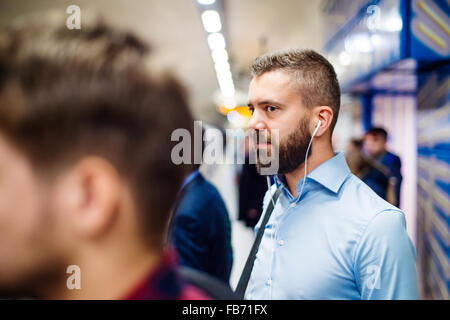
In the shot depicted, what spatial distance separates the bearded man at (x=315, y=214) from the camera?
25.5 inches

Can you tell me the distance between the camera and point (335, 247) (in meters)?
0.69

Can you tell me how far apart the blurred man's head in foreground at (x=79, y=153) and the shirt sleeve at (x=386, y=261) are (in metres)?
0.45

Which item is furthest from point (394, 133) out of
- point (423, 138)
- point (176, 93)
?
point (176, 93)

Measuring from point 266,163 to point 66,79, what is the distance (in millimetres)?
513

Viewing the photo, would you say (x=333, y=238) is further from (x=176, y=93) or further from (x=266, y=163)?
(x=176, y=93)

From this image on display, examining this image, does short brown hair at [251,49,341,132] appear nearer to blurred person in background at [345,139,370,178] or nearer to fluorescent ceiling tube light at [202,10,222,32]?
blurred person in background at [345,139,370,178]

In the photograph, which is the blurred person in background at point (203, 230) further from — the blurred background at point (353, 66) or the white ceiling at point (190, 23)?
the white ceiling at point (190, 23)

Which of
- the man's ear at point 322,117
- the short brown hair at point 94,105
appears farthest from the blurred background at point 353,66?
the short brown hair at point 94,105

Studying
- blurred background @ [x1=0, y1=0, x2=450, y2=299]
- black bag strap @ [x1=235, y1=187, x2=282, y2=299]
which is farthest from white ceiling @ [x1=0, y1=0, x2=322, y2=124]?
black bag strap @ [x1=235, y1=187, x2=282, y2=299]

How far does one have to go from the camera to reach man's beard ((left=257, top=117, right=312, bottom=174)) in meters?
0.76

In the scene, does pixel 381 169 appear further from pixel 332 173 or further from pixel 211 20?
pixel 211 20

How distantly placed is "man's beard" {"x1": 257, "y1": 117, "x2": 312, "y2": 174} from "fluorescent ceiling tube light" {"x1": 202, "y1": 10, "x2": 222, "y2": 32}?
1.97 feet

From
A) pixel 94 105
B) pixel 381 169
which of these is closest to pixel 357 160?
pixel 381 169

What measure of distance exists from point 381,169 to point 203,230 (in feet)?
2.28
